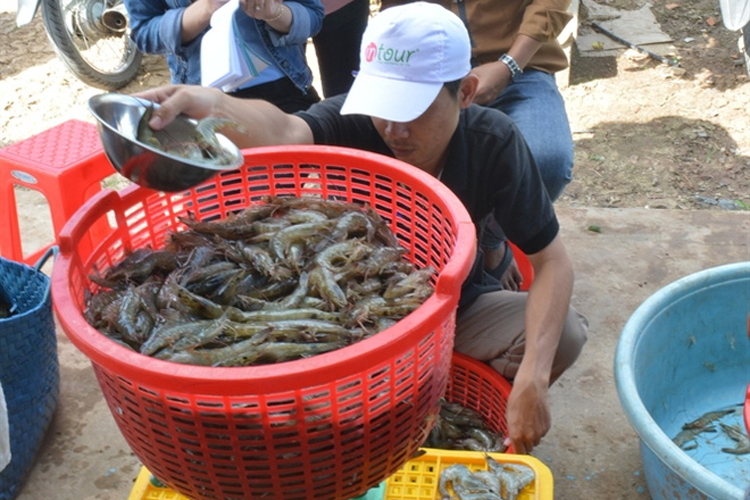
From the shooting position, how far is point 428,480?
2336 mm

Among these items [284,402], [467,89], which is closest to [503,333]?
[467,89]

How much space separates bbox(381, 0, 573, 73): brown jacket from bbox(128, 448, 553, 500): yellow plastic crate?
2212 mm

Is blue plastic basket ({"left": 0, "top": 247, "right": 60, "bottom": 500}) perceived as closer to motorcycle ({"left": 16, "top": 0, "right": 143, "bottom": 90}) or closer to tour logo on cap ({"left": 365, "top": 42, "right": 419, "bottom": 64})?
tour logo on cap ({"left": 365, "top": 42, "right": 419, "bottom": 64})

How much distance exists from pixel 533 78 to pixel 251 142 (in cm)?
188

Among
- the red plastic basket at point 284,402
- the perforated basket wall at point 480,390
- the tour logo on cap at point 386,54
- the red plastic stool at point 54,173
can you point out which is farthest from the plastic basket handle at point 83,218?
the red plastic stool at point 54,173

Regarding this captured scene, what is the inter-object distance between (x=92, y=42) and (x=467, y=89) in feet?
17.0

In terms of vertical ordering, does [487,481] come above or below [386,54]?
below

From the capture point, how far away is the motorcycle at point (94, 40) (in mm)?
6270

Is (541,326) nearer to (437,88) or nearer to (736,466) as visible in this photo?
(437,88)

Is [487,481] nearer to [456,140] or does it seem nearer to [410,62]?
[456,140]

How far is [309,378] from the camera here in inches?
55.7

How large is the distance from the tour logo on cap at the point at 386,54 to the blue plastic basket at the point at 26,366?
4.44 ft

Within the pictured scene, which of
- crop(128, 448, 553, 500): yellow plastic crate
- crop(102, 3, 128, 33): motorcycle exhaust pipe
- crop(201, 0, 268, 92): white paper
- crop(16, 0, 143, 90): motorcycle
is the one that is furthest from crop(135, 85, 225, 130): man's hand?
crop(102, 3, 128, 33): motorcycle exhaust pipe

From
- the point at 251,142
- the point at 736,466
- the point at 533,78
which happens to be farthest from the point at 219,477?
the point at 533,78
